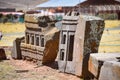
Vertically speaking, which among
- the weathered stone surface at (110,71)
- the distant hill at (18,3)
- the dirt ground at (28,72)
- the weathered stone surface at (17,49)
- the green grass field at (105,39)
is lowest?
the green grass field at (105,39)

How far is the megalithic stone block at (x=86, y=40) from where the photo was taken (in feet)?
30.2

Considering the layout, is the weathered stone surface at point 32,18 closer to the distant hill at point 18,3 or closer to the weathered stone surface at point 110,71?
the weathered stone surface at point 110,71

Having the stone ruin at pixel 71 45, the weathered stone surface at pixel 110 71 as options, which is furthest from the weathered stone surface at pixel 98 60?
the weathered stone surface at pixel 110 71

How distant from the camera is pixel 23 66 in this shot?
11484 millimetres

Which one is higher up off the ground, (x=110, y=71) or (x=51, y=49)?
(x=110, y=71)

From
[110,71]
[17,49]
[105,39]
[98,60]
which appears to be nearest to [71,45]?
[98,60]

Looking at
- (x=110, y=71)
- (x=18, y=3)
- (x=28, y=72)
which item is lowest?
(x=28, y=72)

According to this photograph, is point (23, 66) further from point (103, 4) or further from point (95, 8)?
point (103, 4)

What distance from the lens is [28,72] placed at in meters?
10.3

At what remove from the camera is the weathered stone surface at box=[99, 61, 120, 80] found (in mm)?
6264

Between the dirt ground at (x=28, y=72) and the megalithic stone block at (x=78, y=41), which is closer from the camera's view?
the megalithic stone block at (x=78, y=41)

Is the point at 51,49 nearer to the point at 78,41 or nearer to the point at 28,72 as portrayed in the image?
the point at 28,72

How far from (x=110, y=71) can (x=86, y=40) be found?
279cm

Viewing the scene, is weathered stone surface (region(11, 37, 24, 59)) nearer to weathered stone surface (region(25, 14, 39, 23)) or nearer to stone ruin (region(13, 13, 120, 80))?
stone ruin (region(13, 13, 120, 80))
